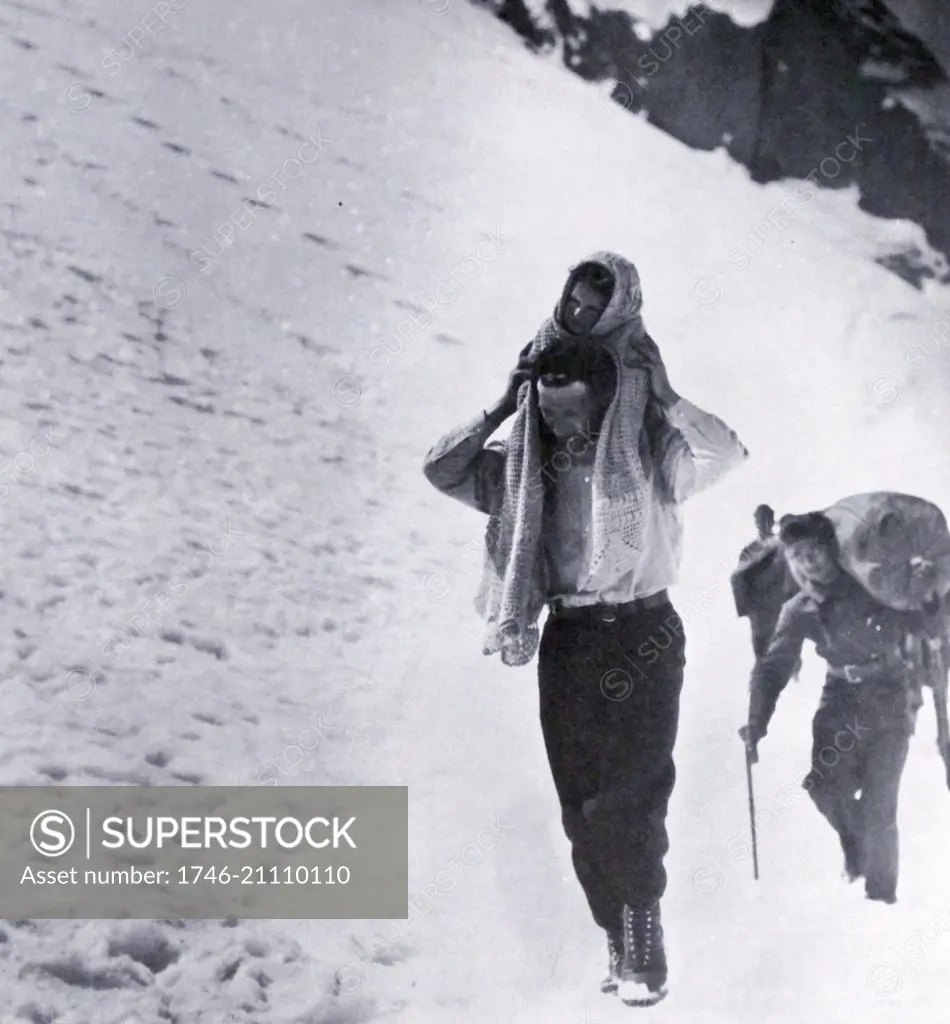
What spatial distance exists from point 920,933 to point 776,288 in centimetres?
133

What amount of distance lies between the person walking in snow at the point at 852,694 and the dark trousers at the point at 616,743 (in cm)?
26

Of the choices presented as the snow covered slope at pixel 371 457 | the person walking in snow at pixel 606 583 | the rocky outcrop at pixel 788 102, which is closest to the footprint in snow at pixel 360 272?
the snow covered slope at pixel 371 457

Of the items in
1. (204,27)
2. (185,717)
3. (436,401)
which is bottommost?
(185,717)

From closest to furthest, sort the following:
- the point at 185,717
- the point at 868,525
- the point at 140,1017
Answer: the point at 140,1017
the point at 185,717
the point at 868,525

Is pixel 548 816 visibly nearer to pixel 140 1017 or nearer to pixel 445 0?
pixel 140 1017

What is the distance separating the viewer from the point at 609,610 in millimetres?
2441

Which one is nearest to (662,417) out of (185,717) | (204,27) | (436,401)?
(436,401)

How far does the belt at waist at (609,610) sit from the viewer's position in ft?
8.02

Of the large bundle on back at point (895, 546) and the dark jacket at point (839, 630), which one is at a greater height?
the large bundle on back at point (895, 546)

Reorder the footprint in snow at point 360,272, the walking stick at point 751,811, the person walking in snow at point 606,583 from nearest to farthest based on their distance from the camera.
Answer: the person walking in snow at point 606,583, the walking stick at point 751,811, the footprint in snow at point 360,272

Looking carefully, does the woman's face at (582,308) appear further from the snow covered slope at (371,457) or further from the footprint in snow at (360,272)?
the footprint in snow at (360,272)

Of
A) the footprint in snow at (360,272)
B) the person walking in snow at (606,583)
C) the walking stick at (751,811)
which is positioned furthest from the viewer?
the footprint in snow at (360,272)

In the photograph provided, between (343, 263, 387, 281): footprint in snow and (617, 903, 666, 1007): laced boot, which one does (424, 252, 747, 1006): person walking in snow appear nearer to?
(617, 903, 666, 1007): laced boot

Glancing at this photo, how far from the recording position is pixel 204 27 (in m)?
2.87
